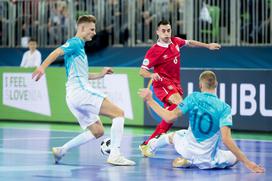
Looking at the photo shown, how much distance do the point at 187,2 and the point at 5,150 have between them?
31.5 ft

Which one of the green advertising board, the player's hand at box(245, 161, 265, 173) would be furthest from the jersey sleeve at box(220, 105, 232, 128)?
the green advertising board

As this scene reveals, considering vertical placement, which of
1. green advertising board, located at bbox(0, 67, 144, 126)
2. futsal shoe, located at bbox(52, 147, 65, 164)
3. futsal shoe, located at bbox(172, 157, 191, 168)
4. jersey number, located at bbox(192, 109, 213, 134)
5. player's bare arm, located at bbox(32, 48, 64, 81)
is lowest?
green advertising board, located at bbox(0, 67, 144, 126)

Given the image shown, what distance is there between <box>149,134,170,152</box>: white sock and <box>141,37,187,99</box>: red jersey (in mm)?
1300

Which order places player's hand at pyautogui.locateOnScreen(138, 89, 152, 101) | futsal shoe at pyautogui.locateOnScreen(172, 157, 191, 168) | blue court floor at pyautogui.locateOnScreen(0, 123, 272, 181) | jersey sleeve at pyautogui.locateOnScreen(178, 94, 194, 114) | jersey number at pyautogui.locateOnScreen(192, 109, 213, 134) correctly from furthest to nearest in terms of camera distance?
1. futsal shoe at pyautogui.locateOnScreen(172, 157, 191, 168)
2. jersey number at pyautogui.locateOnScreen(192, 109, 213, 134)
3. jersey sleeve at pyautogui.locateOnScreen(178, 94, 194, 114)
4. blue court floor at pyautogui.locateOnScreen(0, 123, 272, 181)
5. player's hand at pyautogui.locateOnScreen(138, 89, 152, 101)

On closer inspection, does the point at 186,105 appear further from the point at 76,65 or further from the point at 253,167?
the point at 76,65

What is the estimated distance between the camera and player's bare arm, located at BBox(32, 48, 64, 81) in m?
11.4

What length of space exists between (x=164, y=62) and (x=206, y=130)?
9.60 ft

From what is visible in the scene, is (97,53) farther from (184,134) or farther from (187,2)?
(184,134)

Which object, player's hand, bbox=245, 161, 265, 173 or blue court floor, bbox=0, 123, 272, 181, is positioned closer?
blue court floor, bbox=0, 123, 272, 181

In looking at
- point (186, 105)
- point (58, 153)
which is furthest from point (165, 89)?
point (186, 105)

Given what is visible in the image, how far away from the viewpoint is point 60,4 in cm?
2519

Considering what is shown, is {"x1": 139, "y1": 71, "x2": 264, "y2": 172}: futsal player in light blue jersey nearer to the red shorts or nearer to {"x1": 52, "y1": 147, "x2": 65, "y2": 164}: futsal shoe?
{"x1": 52, "y1": 147, "x2": 65, "y2": 164}: futsal shoe

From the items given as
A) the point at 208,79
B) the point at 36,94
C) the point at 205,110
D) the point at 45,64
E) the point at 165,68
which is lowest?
the point at 36,94

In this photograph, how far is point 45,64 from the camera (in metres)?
11.7
